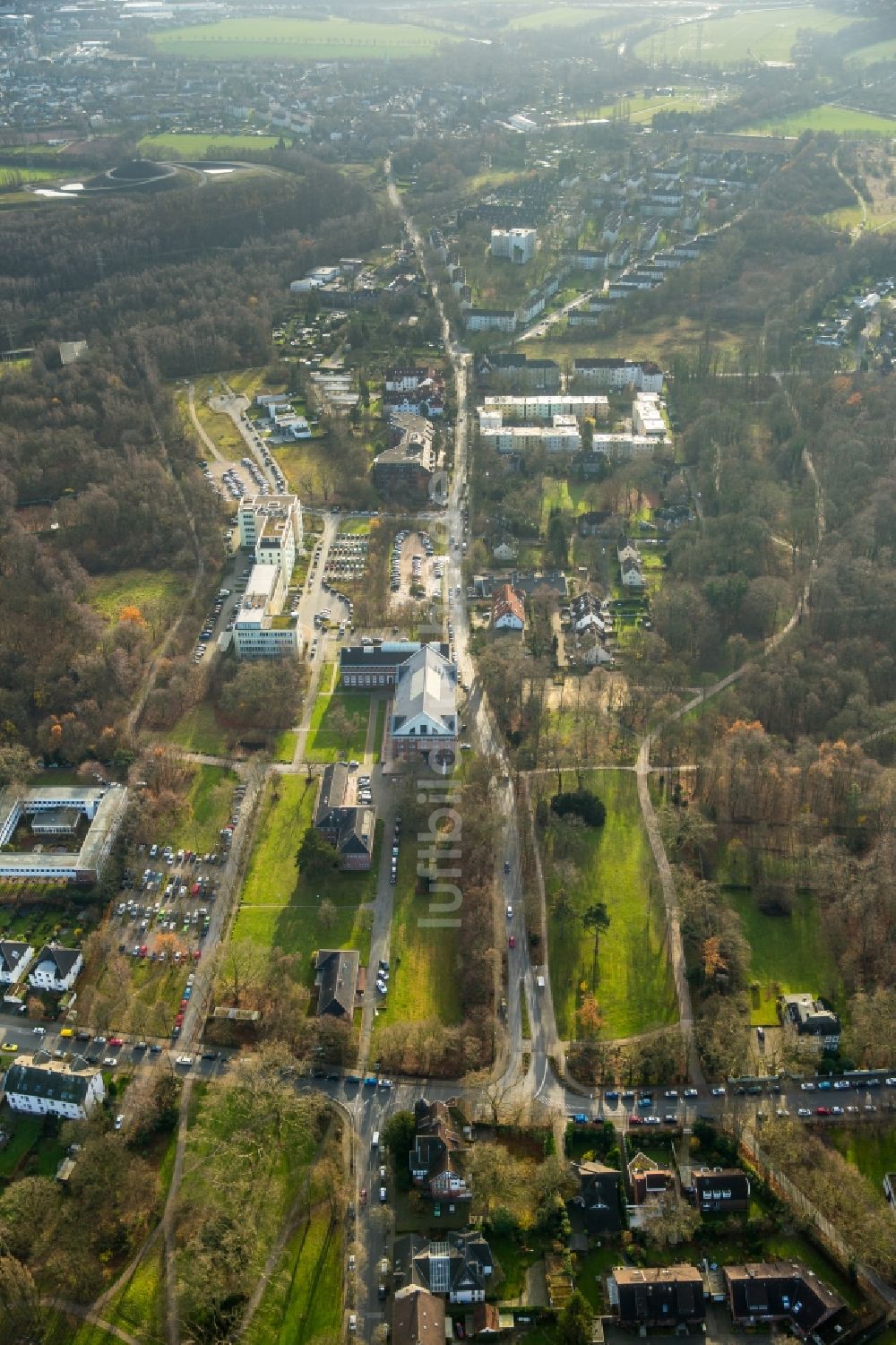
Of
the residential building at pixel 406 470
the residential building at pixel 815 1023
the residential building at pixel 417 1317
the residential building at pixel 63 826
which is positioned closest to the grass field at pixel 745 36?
the residential building at pixel 406 470

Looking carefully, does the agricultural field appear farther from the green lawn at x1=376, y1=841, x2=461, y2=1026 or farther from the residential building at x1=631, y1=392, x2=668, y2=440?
the residential building at x1=631, y1=392, x2=668, y2=440

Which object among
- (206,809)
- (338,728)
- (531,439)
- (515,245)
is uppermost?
(515,245)

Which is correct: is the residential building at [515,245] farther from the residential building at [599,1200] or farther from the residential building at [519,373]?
the residential building at [599,1200]

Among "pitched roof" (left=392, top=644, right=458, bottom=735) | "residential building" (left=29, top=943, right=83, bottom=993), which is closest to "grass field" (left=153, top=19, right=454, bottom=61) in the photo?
"pitched roof" (left=392, top=644, right=458, bottom=735)

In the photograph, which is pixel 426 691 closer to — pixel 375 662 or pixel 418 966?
pixel 375 662

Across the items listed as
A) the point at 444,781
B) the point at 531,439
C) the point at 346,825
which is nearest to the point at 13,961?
the point at 346,825

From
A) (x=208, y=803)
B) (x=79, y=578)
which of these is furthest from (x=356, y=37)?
(x=208, y=803)
